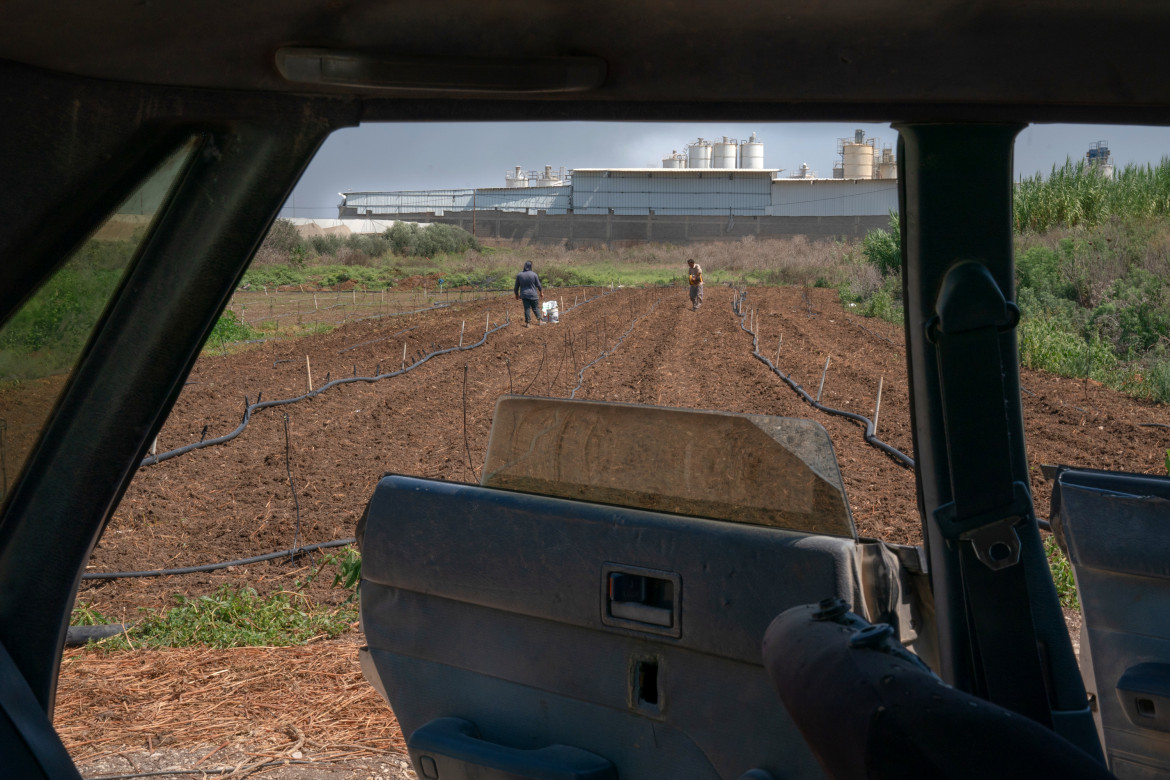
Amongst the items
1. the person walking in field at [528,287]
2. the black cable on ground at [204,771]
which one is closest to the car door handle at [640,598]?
the black cable on ground at [204,771]

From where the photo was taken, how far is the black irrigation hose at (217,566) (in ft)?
19.1

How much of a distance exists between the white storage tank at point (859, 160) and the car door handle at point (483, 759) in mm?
1107

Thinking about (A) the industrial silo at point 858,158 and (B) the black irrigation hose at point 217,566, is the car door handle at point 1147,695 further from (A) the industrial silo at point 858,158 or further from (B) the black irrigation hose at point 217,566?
(B) the black irrigation hose at point 217,566

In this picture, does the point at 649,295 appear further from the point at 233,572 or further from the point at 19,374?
the point at 19,374

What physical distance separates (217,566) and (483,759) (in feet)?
16.3

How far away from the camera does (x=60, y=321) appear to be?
4.01 feet

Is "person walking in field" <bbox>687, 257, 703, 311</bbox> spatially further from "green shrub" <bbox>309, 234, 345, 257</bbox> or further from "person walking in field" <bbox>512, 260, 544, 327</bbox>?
"green shrub" <bbox>309, 234, 345, 257</bbox>

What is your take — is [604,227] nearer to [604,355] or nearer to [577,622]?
[604,355]

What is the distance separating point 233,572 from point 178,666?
171 cm

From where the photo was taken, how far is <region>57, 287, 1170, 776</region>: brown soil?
6180mm

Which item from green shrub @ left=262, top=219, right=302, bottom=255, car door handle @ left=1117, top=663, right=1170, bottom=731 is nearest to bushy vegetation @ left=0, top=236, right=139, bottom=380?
Answer: car door handle @ left=1117, top=663, right=1170, bottom=731

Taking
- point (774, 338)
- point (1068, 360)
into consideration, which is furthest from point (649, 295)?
point (1068, 360)

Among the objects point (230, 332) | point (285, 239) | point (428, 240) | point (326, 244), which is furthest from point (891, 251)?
point (428, 240)

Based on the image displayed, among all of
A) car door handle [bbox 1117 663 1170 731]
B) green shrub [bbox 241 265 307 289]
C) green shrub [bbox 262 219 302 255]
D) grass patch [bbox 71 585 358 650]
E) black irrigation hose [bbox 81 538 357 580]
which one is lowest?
grass patch [bbox 71 585 358 650]
